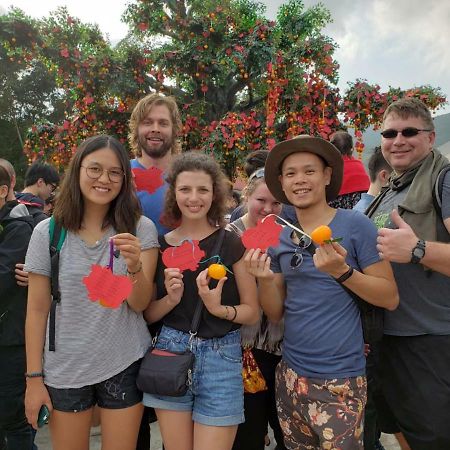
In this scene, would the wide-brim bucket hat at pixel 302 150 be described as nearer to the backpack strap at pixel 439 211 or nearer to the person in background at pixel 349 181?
the backpack strap at pixel 439 211

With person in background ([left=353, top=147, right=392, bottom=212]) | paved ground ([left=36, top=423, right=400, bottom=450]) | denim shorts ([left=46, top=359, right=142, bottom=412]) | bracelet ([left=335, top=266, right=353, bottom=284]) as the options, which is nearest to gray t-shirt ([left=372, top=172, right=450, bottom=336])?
bracelet ([left=335, top=266, right=353, bottom=284])

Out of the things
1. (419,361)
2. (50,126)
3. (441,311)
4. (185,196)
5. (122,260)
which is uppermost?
(50,126)

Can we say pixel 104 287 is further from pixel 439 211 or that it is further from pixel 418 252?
pixel 439 211

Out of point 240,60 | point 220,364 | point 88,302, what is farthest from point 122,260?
point 240,60

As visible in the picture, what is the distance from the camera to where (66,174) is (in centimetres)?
192

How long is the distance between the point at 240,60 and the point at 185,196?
265 inches

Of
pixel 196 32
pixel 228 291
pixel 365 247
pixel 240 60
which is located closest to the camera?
pixel 365 247

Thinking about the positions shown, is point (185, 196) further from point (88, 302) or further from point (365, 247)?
point (365, 247)

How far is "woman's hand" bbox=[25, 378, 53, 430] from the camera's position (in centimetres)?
174

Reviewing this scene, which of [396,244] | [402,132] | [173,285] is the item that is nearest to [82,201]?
[173,285]

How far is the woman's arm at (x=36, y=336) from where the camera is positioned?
5.76 feet

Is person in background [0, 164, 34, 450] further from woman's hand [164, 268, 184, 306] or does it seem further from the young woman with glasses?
woman's hand [164, 268, 184, 306]

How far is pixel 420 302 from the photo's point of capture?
1929 millimetres

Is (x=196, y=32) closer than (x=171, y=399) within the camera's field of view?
No
